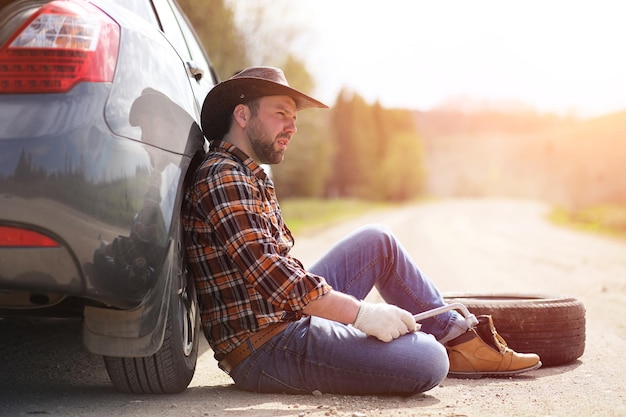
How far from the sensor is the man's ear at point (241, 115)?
3.18m

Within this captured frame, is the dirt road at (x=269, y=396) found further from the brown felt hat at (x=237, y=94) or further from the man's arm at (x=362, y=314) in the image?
the brown felt hat at (x=237, y=94)

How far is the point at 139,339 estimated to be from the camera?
8.27 ft

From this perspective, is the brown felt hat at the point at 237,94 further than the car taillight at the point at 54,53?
Yes

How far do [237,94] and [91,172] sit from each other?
109 centimetres

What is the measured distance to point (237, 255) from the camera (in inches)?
110

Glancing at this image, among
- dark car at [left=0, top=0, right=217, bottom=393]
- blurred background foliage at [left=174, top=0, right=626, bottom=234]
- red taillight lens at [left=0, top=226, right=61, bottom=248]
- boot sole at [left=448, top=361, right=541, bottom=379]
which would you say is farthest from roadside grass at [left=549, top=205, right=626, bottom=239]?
red taillight lens at [left=0, top=226, right=61, bottom=248]

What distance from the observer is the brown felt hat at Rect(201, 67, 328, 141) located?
10.3 ft

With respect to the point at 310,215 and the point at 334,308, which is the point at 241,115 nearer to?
the point at 334,308

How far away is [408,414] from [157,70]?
1606 millimetres

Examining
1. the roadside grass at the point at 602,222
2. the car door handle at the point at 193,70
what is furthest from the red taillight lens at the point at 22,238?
the roadside grass at the point at 602,222

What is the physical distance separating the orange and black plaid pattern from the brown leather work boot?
92cm

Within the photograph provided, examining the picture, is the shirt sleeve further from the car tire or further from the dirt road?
the dirt road

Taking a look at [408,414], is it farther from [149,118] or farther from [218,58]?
[218,58]

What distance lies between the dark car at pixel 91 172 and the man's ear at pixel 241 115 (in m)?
0.47
